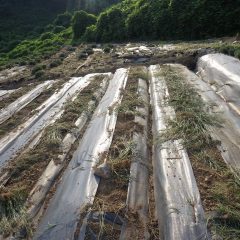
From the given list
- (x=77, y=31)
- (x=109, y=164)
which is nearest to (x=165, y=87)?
(x=109, y=164)

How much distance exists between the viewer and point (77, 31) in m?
15.6

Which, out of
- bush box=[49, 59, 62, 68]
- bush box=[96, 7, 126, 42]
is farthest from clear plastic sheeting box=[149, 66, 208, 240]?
bush box=[96, 7, 126, 42]

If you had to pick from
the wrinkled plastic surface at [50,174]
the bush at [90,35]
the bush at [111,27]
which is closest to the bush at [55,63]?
the wrinkled plastic surface at [50,174]

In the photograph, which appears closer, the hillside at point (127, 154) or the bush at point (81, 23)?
the hillside at point (127, 154)

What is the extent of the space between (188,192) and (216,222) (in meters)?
0.35

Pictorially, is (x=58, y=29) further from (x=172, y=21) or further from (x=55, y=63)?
(x=55, y=63)

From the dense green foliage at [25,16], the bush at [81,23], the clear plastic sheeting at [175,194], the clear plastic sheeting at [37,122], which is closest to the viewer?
the clear plastic sheeting at [175,194]

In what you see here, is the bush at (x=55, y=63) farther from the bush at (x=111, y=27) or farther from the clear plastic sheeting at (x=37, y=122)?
the bush at (x=111, y=27)

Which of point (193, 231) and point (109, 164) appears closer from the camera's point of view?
point (193, 231)

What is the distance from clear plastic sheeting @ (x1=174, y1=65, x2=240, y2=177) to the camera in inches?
111

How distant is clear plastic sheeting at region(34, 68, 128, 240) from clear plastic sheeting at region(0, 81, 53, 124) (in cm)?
145

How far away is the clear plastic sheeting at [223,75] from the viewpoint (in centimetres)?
405

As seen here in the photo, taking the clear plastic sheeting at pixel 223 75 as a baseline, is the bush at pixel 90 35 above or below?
below

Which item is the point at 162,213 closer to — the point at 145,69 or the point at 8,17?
the point at 145,69
